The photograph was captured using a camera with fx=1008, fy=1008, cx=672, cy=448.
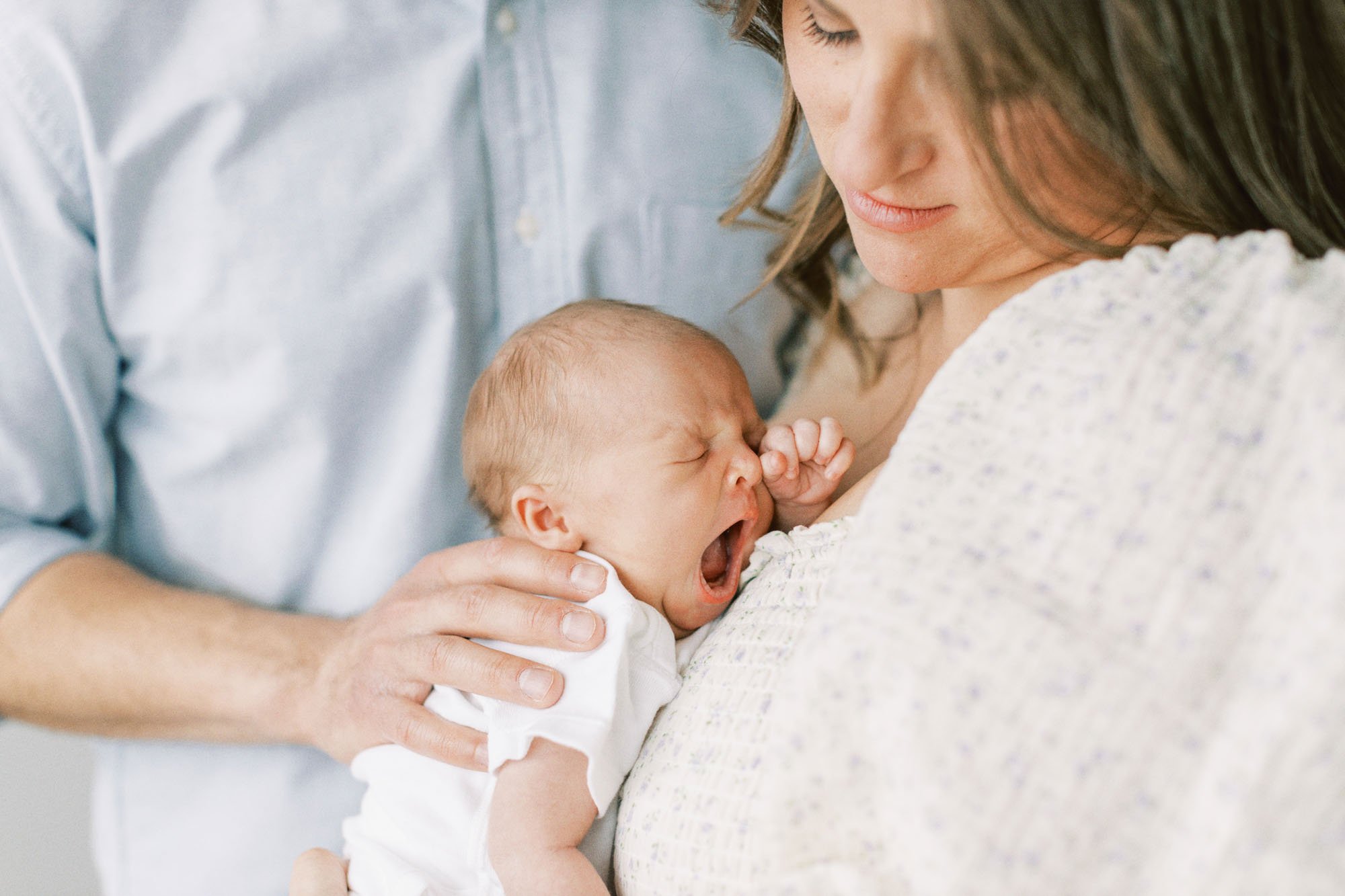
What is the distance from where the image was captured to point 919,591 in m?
0.70

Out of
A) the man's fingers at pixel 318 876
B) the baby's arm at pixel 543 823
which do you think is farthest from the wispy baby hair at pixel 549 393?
the man's fingers at pixel 318 876

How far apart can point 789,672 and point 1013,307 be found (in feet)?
1.18

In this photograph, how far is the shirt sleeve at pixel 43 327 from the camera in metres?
1.24

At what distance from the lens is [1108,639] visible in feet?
2.19

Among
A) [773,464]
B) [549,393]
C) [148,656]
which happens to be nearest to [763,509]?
[773,464]

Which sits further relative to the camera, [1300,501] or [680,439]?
[680,439]

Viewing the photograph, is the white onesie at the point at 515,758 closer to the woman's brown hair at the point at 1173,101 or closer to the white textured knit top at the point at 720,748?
the white textured knit top at the point at 720,748

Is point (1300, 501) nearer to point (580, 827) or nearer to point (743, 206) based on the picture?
point (580, 827)

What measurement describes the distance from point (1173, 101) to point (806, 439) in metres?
0.53

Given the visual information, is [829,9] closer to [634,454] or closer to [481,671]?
[634,454]

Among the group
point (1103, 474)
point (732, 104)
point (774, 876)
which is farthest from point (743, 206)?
point (774, 876)

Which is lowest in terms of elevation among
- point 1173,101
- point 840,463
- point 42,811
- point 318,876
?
point 42,811

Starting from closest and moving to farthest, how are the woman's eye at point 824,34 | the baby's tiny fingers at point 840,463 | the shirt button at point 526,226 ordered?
the woman's eye at point 824,34 < the baby's tiny fingers at point 840,463 < the shirt button at point 526,226

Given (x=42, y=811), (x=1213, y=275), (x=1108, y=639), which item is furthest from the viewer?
(x=42, y=811)
